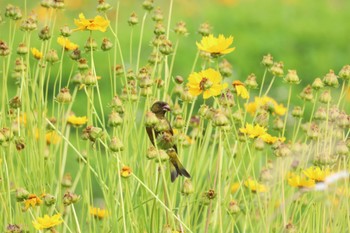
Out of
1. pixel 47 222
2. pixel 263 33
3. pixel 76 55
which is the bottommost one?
pixel 263 33

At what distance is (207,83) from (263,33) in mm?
4098

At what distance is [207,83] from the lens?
187cm

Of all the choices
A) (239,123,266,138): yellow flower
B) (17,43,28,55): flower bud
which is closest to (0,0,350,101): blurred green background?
(17,43,28,55): flower bud

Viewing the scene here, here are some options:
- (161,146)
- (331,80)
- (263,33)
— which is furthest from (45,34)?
Result: (263,33)

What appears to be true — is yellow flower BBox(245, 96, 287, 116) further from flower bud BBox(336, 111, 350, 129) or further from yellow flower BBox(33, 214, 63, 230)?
yellow flower BBox(33, 214, 63, 230)

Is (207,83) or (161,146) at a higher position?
(207,83)

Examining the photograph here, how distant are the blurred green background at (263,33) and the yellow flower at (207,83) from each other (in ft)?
10.4

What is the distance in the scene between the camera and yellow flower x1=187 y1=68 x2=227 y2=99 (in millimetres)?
1875

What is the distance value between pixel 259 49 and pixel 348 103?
2.71 feet

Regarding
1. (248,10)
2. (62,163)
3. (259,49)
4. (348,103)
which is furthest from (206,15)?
(62,163)

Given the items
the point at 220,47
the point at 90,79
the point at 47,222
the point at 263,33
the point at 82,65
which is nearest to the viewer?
the point at 47,222

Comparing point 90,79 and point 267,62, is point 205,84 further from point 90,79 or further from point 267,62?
point 267,62

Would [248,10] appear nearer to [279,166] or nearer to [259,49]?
[259,49]

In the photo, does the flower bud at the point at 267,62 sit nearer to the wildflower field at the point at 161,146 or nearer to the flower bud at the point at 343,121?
the wildflower field at the point at 161,146
